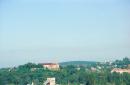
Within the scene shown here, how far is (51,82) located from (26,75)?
7381 millimetres

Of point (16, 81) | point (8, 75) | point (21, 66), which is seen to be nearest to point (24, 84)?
point (16, 81)

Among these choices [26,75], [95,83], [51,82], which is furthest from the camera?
[26,75]

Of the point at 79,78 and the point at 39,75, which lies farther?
the point at 39,75

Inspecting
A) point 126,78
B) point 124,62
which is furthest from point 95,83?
point 124,62

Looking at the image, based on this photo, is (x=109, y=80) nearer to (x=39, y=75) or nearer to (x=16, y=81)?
(x=16, y=81)

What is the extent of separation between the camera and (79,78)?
26781 millimetres

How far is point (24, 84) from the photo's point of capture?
2531cm

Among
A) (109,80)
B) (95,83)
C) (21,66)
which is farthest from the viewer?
(21,66)

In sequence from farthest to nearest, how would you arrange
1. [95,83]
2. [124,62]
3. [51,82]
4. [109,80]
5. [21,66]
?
[124,62]
[21,66]
[109,80]
[51,82]
[95,83]

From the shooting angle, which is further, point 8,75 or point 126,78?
point 8,75

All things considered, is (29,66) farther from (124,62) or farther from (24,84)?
(124,62)

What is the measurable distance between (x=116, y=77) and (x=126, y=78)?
76 centimetres

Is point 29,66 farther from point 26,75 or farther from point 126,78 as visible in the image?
point 126,78

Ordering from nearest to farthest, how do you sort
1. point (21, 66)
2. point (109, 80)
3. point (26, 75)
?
point (109, 80), point (26, 75), point (21, 66)
